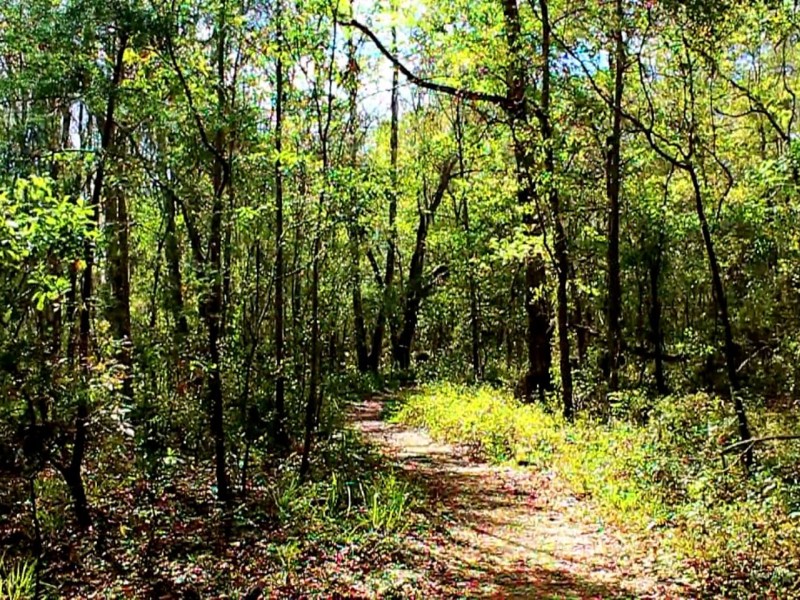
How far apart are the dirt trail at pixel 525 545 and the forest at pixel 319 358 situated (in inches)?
1.5

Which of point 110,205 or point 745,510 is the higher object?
point 110,205

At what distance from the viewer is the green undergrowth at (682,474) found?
5273 mm

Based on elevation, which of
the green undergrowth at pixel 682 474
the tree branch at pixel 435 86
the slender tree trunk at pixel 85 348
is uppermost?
the tree branch at pixel 435 86

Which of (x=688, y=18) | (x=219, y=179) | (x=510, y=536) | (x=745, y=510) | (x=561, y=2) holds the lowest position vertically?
(x=510, y=536)

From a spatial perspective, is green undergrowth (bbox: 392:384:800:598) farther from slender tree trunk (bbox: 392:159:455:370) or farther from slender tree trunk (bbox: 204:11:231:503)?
slender tree trunk (bbox: 392:159:455:370)

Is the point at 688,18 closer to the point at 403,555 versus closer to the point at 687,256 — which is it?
the point at 403,555

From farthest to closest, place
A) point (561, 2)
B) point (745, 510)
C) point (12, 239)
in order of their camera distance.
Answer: point (561, 2)
point (745, 510)
point (12, 239)

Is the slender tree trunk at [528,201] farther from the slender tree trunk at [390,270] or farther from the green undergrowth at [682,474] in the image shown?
the slender tree trunk at [390,270]

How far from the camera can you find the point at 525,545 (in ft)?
21.2

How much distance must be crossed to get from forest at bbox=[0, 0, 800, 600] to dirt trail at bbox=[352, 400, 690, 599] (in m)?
0.04

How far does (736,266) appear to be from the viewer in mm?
18500

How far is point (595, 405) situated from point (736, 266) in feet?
29.5

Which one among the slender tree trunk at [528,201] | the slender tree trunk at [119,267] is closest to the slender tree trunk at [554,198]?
the slender tree trunk at [528,201]

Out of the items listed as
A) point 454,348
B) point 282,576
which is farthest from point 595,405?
point 454,348
